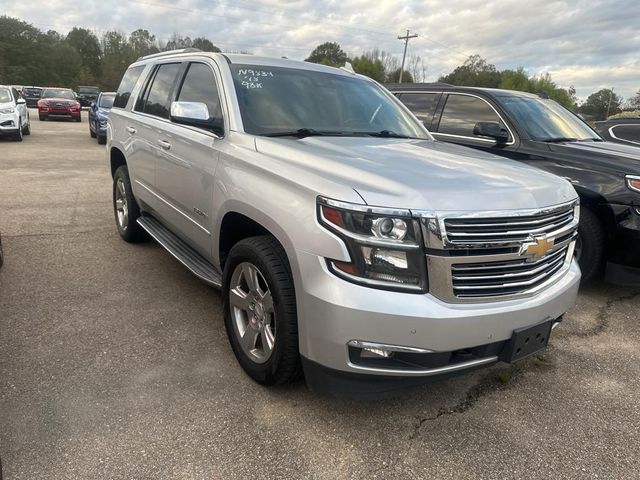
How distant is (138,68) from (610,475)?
5377 millimetres

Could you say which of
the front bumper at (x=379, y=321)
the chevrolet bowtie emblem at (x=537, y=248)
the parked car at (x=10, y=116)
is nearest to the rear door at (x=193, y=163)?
the front bumper at (x=379, y=321)

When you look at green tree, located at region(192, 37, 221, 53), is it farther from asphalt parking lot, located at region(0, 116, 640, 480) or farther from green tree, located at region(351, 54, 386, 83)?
green tree, located at region(351, 54, 386, 83)

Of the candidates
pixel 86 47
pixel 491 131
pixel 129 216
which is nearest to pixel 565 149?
pixel 491 131

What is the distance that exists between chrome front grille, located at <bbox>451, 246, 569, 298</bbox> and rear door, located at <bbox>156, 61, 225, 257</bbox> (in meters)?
1.72

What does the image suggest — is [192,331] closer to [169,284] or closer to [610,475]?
[169,284]

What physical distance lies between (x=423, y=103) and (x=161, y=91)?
352 centimetres

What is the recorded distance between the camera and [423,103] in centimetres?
661

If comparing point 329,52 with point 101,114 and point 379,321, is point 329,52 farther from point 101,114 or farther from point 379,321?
point 379,321

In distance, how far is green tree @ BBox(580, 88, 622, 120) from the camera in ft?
251

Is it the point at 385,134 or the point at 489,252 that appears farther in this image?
the point at 385,134

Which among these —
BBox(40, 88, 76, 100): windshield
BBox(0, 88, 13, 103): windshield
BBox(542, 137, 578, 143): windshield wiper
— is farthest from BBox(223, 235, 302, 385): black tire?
BBox(40, 88, 76, 100): windshield

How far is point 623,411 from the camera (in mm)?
2951

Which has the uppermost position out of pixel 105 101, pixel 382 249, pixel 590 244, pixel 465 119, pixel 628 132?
pixel 105 101

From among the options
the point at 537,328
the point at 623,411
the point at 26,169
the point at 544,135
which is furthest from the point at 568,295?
the point at 26,169
